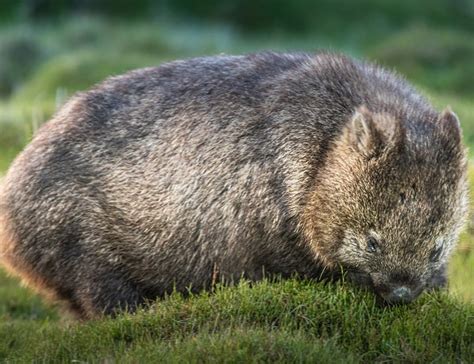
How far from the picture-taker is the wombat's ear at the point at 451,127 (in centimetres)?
631

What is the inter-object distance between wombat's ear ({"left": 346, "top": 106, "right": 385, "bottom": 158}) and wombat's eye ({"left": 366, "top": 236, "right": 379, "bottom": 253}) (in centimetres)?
52

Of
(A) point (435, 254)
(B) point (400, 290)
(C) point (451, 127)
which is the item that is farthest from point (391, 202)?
(C) point (451, 127)

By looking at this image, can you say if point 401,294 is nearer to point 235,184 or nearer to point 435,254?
point 435,254

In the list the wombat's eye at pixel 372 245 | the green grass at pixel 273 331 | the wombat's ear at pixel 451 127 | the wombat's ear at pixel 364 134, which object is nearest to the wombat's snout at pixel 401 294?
the green grass at pixel 273 331

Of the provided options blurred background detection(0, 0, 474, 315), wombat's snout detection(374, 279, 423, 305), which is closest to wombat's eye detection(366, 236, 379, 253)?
wombat's snout detection(374, 279, 423, 305)

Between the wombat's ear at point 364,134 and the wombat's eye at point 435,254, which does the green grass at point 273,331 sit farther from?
the wombat's ear at point 364,134

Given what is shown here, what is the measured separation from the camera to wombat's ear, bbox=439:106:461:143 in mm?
6309

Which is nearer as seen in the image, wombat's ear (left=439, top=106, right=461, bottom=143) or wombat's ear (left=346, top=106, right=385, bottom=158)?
wombat's ear (left=346, top=106, right=385, bottom=158)

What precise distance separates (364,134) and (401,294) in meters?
1.00

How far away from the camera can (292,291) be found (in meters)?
6.39

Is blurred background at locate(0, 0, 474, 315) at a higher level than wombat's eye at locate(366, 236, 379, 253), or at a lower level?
lower

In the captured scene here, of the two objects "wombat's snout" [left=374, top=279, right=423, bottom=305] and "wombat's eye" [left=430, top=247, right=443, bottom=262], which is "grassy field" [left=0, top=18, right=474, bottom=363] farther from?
"wombat's eye" [left=430, top=247, right=443, bottom=262]

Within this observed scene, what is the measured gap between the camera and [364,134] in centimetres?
620

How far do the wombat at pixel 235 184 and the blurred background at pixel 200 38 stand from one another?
504 cm
